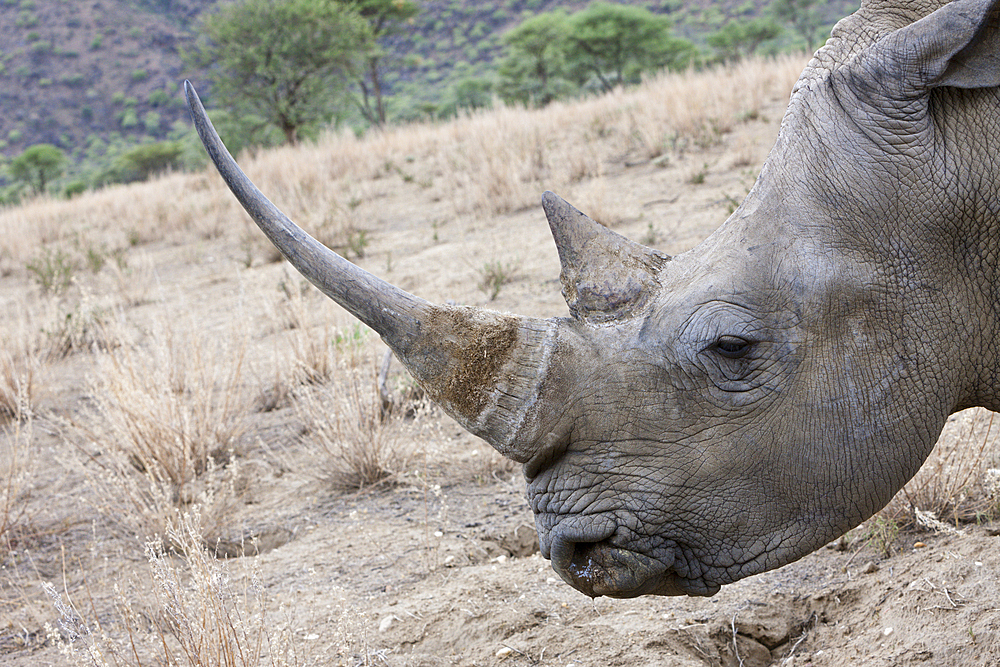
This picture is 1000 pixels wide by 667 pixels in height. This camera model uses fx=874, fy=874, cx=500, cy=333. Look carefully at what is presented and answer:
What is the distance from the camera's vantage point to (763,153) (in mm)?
8352

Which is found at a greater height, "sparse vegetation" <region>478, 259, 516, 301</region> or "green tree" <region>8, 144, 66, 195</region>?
"green tree" <region>8, 144, 66, 195</region>

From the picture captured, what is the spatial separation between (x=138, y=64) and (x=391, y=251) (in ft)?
214

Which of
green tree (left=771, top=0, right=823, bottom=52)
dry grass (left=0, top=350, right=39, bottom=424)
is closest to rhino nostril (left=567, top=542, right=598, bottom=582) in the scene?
dry grass (left=0, top=350, right=39, bottom=424)

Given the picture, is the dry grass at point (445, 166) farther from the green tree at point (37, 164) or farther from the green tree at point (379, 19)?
the green tree at point (37, 164)

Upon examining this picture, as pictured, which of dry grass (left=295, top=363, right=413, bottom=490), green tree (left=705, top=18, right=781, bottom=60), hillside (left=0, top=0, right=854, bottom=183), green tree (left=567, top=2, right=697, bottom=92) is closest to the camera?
dry grass (left=295, top=363, right=413, bottom=490)

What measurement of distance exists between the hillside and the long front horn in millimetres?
53743

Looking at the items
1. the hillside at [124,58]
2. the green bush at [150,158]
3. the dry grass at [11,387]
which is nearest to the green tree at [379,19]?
the green bush at [150,158]

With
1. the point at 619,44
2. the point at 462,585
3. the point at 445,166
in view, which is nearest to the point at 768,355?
the point at 462,585

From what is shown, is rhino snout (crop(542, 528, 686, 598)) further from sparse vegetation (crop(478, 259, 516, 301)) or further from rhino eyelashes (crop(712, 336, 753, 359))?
sparse vegetation (crop(478, 259, 516, 301))

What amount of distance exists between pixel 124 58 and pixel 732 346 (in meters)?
73.0

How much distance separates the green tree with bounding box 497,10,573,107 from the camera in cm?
2825

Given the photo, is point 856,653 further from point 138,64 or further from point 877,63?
point 138,64

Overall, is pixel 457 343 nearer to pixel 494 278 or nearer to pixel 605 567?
pixel 605 567

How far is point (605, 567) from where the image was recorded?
1909 millimetres
